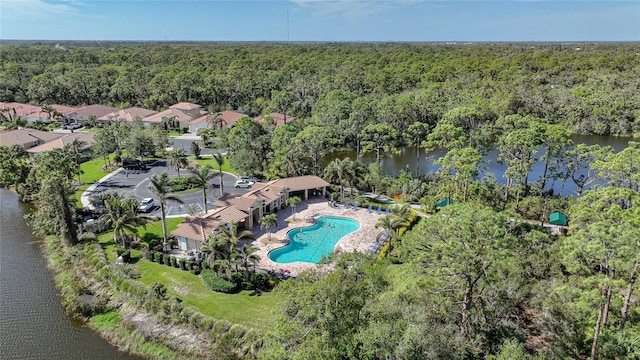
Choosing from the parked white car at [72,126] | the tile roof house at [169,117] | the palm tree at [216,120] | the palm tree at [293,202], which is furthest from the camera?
the tile roof house at [169,117]

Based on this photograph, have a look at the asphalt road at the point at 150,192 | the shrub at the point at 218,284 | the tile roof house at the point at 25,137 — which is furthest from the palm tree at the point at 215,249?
the tile roof house at the point at 25,137

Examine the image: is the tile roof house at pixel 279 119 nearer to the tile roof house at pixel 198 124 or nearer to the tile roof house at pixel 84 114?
the tile roof house at pixel 198 124

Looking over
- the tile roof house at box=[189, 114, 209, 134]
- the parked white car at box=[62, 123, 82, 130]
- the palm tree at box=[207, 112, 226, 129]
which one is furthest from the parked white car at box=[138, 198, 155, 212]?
the parked white car at box=[62, 123, 82, 130]

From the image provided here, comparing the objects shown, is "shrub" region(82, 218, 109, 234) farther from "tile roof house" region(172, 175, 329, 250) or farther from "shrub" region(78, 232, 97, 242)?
"tile roof house" region(172, 175, 329, 250)

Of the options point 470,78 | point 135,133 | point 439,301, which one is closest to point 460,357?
point 439,301

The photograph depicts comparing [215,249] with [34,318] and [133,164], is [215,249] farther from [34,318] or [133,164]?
[133,164]

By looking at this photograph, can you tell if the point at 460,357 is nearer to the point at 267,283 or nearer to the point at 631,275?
the point at 631,275

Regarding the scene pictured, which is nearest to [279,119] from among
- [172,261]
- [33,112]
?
[172,261]
